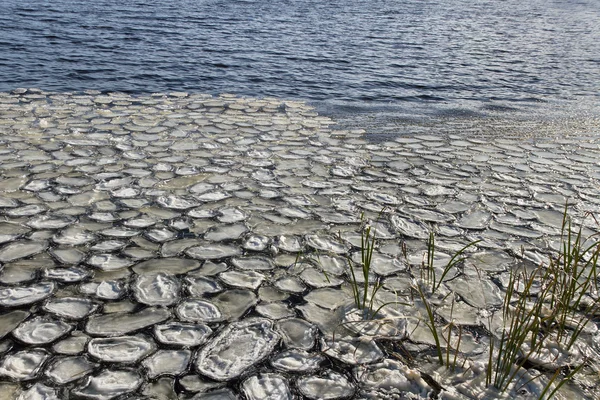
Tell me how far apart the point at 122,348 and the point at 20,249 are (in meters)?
1.14

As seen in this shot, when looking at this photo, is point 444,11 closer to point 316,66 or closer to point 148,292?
point 316,66

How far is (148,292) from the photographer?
108 inches

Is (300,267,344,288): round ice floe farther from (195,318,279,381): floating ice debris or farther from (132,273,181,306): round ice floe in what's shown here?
(132,273,181,306): round ice floe

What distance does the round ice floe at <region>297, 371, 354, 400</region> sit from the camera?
2.14 metres

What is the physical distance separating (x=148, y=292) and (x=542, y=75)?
30.4 feet

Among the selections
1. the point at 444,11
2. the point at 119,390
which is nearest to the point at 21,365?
the point at 119,390

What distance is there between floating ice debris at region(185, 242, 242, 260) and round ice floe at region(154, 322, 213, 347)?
648 millimetres

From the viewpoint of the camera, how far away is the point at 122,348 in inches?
92.2

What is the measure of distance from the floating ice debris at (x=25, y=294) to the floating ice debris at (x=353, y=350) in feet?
4.35

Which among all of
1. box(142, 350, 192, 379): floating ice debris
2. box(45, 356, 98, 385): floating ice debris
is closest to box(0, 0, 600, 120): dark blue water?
box(142, 350, 192, 379): floating ice debris

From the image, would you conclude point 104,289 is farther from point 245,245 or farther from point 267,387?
point 267,387

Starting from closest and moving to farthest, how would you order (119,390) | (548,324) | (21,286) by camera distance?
(119,390)
(548,324)
(21,286)

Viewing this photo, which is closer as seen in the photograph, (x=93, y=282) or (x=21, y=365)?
(x=21, y=365)

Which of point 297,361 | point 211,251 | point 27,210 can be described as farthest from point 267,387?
point 27,210
